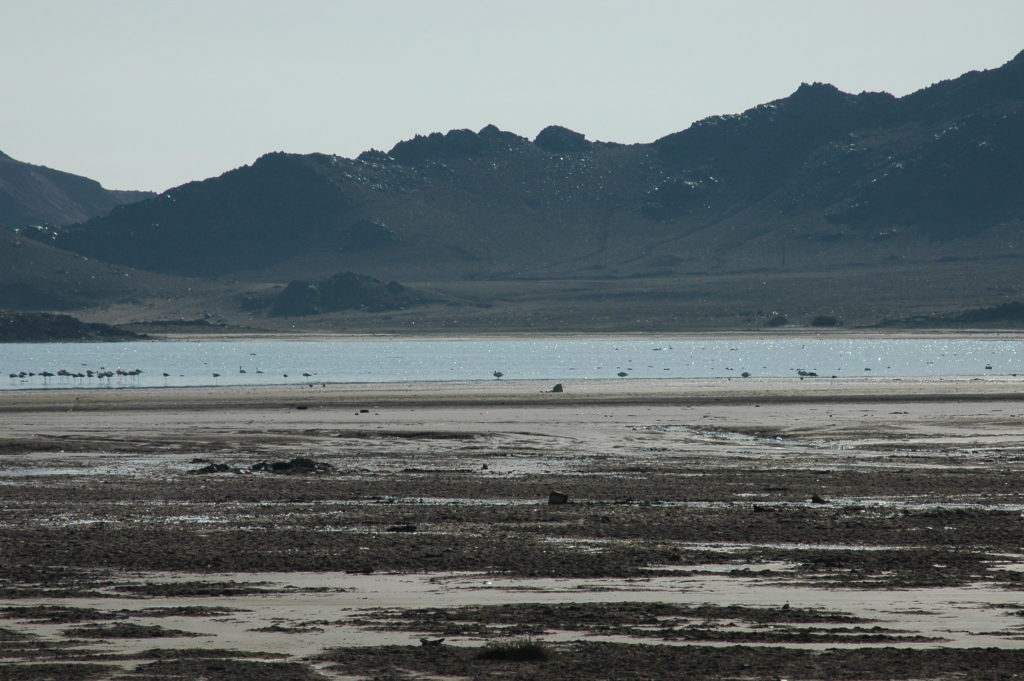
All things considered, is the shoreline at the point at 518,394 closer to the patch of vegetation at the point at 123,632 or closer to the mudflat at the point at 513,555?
the mudflat at the point at 513,555

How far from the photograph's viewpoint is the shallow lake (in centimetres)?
7481

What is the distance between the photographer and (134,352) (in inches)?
5079

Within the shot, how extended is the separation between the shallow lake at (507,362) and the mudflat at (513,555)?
3834 cm

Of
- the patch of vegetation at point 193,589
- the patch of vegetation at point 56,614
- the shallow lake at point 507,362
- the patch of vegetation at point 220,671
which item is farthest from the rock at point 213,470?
the shallow lake at point 507,362

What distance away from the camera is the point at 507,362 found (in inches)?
3895

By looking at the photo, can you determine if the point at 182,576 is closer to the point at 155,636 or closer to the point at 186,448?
the point at 155,636

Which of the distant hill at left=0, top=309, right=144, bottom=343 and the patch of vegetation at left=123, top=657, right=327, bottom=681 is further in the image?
the distant hill at left=0, top=309, right=144, bottom=343

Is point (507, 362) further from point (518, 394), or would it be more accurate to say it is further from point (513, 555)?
point (513, 555)

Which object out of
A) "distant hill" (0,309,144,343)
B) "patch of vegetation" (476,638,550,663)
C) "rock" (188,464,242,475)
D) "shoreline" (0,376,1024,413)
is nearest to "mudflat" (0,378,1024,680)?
"patch of vegetation" (476,638,550,663)

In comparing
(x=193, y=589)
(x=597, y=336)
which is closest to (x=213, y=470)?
(x=193, y=589)

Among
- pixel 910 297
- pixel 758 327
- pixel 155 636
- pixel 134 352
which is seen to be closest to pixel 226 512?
pixel 155 636

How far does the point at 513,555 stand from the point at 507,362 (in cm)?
8218

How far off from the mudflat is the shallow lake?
3834 centimetres

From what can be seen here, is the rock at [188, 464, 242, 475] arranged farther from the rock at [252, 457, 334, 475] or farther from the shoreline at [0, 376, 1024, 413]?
the shoreline at [0, 376, 1024, 413]
